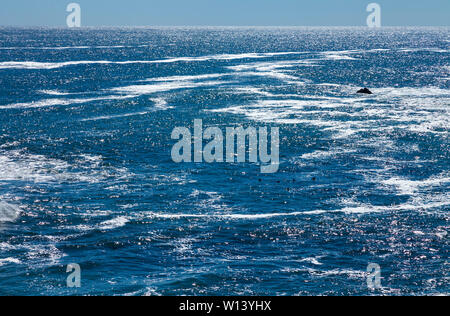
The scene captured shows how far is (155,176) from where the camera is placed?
97812 mm

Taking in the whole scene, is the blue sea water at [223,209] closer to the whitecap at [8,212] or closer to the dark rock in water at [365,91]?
the whitecap at [8,212]

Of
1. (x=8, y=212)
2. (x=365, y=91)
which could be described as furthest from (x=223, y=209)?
(x=365, y=91)

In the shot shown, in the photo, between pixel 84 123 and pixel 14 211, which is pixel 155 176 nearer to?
pixel 14 211

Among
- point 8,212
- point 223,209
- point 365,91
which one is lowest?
point 223,209

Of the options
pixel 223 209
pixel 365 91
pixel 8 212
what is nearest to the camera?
pixel 8 212

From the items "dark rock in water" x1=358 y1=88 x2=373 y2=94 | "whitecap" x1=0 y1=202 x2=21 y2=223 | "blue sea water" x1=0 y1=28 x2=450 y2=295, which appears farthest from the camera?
"dark rock in water" x1=358 y1=88 x2=373 y2=94

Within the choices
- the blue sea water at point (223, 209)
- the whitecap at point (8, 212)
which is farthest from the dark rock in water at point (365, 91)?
the whitecap at point (8, 212)

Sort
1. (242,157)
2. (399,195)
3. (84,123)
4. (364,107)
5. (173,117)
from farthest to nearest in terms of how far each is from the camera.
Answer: (364,107) → (173,117) → (84,123) → (242,157) → (399,195)

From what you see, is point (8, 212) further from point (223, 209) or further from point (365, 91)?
point (365, 91)

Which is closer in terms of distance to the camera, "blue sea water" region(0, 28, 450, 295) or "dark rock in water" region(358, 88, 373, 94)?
"blue sea water" region(0, 28, 450, 295)

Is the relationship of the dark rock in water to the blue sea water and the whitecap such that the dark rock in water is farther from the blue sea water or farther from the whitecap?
the whitecap

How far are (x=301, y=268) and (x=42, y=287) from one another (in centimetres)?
2785

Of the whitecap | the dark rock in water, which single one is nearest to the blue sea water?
the whitecap
